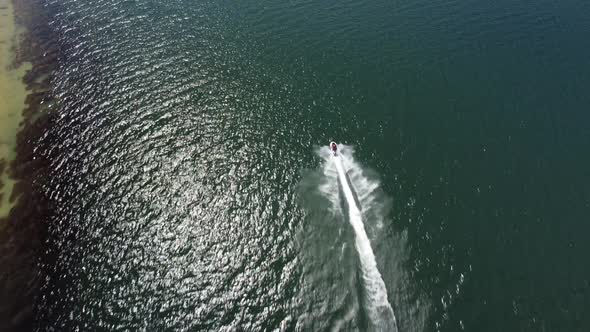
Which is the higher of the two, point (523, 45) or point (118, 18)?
point (118, 18)

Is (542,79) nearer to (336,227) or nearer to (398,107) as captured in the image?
(398,107)

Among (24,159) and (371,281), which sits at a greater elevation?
(24,159)

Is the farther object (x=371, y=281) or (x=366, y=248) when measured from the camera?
(x=366, y=248)

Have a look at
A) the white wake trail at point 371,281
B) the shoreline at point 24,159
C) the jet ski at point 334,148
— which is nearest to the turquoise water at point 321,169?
the white wake trail at point 371,281

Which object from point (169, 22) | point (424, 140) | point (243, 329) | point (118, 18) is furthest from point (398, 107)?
point (118, 18)

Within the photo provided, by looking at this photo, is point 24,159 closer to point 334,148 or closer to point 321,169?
point 321,169

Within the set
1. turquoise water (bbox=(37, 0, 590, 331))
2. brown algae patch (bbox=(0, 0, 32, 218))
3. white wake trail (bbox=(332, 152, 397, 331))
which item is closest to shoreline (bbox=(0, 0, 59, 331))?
brown algae patch (bbox=(0, 0, 32, 218))

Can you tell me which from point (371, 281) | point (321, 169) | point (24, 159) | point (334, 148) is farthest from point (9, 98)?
point (371, 281)
